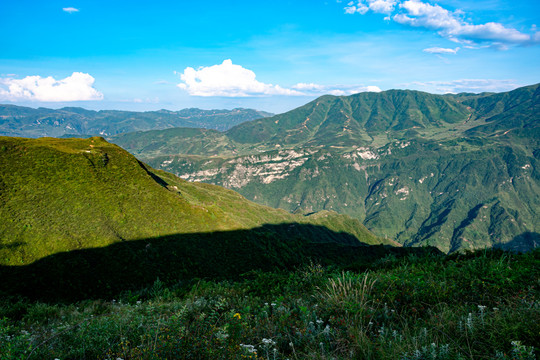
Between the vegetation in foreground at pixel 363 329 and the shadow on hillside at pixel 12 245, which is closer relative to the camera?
the vegetation in foreground at pixel 363 329

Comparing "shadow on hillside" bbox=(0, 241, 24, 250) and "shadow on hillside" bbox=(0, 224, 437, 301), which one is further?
"shadow on hillside" bbox=(0, 241, 24, 250)

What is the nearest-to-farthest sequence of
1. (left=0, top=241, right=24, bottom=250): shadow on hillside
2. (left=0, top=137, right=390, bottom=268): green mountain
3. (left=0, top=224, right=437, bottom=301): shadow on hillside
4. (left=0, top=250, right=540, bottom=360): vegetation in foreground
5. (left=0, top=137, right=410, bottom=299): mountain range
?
(left=0, top=250, right=540, bottom=360): vegetation in foreground → (left=0, top=224, right=437, bottom=301): shadow on hillside → (left=0, top=137, right=410, bottom=299): mountain range → (left=0, top=241, right=24, bottom=250): shadow on hillside → (left=0, top=137, right=390, bottom=268): green mountain

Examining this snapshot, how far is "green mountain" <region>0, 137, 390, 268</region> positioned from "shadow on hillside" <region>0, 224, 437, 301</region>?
1946mm

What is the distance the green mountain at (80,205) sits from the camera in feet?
129

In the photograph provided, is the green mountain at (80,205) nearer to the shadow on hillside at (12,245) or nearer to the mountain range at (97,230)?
the shadow on hillside at (12,245)

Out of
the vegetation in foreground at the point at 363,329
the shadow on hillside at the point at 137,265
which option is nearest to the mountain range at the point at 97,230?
the shadow on hillside at the point at 137,265

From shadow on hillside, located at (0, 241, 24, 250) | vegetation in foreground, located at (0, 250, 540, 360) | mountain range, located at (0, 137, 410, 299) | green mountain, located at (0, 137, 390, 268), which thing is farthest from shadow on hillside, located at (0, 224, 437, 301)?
vegetation in foreground, located at (0, 250, 540, 360)

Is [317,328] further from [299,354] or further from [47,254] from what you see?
[47,254]

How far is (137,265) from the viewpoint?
43.3 meters

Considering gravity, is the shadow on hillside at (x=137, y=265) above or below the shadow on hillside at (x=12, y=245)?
below

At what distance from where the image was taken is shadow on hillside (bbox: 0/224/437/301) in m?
31.7

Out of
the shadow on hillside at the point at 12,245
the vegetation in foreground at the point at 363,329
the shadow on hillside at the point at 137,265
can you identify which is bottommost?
the shadow on hillside at the point at 137,265

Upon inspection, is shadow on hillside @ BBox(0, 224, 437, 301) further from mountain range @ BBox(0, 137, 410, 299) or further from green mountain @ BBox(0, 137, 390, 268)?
green mountain @ BBox(0, 137, 390, 268)

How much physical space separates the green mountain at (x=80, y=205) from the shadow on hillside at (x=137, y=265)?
195 cm
